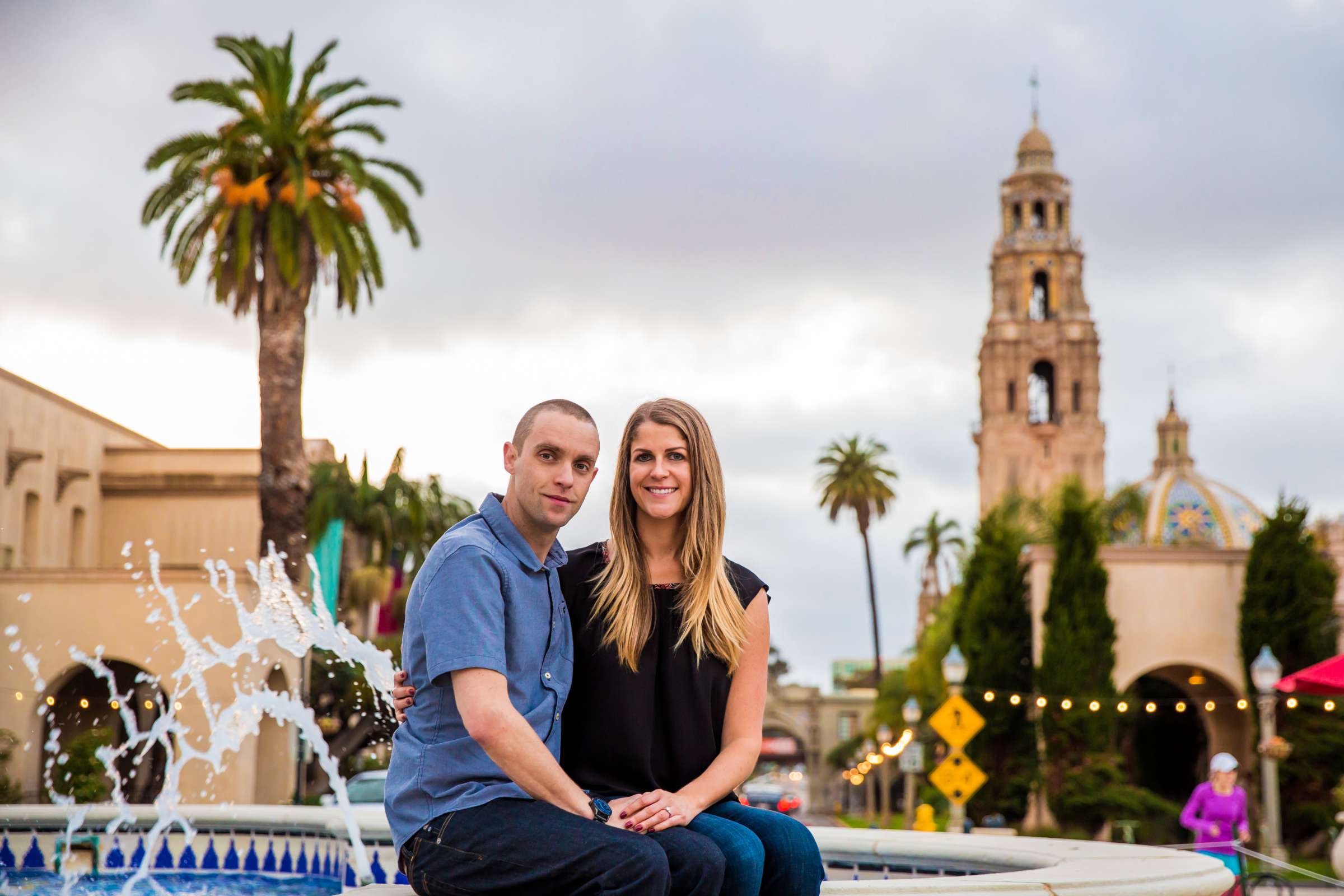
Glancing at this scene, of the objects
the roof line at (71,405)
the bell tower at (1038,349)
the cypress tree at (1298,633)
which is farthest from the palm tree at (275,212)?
the bell tower at (1038,349)

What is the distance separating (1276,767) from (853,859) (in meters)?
27.1

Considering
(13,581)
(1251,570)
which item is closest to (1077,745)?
(1251,570)

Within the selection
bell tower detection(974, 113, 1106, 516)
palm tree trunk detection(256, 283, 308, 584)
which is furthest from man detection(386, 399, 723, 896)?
bell tower detection(974, 113, 1106, 516)

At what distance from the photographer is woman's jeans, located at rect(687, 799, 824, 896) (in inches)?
157

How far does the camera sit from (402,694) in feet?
13.7

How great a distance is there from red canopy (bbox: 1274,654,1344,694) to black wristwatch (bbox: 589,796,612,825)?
1072cm

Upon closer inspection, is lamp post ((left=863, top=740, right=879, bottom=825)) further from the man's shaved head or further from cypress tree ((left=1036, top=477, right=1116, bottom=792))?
the man's shaved head

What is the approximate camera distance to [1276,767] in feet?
103

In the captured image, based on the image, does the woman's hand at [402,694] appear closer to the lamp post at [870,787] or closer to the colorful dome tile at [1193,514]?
the lamp post at [870,787]

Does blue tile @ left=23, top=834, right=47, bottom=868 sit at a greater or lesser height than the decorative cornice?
lesser

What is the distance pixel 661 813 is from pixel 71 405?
3935 centimetres

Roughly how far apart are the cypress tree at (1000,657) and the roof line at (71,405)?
23788mm

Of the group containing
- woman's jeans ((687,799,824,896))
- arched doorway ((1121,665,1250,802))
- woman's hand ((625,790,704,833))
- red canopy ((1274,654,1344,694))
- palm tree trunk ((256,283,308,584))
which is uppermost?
palm tree trunk ((256,283,308,584))

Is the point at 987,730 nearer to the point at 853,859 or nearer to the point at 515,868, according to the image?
the point at 853,859
